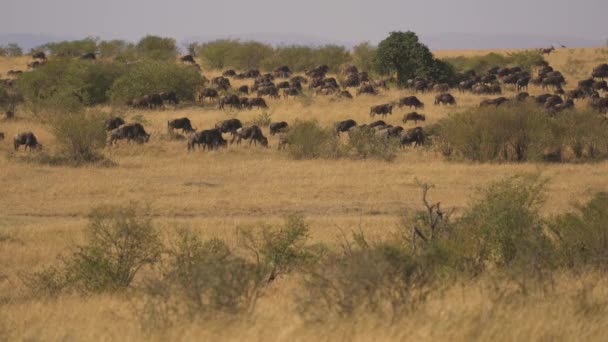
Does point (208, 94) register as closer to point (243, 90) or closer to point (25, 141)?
point (243, 90)

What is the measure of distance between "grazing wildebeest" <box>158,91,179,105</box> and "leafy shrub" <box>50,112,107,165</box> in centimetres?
1227

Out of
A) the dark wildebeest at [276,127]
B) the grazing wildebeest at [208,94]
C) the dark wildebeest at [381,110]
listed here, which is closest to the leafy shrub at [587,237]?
the dark wildebeest at [276,127]

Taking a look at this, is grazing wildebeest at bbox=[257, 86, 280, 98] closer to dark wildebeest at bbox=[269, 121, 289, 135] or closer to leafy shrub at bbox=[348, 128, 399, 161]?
dark wildebeest at bbox=[269, 121, 289, 135]

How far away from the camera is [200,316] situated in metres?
7.47

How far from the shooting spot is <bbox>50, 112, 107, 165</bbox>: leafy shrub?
89.3 ft

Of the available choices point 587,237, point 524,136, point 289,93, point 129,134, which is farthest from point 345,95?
point 587,237

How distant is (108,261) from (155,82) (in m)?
30.4

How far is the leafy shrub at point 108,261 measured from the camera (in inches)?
478

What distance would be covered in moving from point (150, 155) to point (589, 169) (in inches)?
569

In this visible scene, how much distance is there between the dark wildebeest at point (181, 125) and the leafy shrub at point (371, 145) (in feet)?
24.1

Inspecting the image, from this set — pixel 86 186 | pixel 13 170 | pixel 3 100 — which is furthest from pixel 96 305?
pixel 3 100

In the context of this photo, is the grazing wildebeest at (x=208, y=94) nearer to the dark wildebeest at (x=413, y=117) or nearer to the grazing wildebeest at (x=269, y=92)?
the grazing wildebeest at (x=269, y=92)

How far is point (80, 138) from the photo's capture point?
89.3ft

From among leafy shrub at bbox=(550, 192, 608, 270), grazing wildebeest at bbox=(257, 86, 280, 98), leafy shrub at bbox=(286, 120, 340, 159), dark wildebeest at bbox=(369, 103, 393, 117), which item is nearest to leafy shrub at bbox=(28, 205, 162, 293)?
leafy shrub at bbox=(550, 192, 608, 270)
